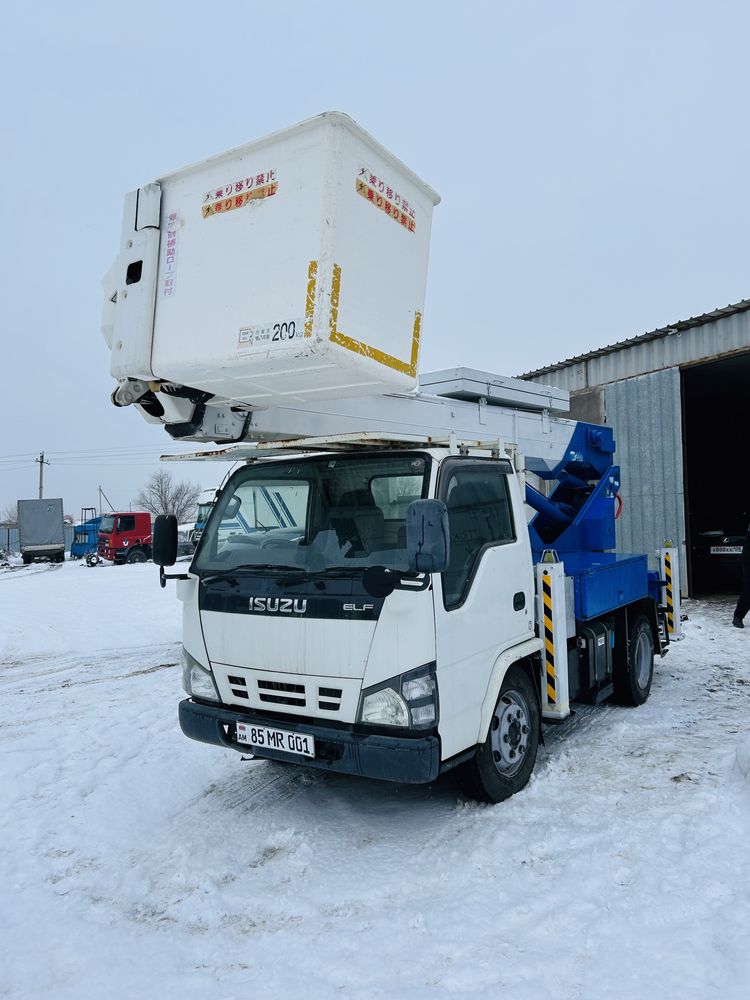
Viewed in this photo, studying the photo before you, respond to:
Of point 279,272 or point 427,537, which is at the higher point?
point 279,272

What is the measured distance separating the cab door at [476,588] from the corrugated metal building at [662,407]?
357 inches

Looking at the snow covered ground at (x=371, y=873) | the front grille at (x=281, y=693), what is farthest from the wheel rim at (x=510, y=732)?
the front grille at (x=281, y=693)

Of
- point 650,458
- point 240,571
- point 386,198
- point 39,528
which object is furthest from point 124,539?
point 386,198

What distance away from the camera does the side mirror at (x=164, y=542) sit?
4.43 m

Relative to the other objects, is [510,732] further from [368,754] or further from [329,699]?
[329,699]

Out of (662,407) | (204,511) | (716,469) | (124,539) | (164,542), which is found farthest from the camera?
(124,539)

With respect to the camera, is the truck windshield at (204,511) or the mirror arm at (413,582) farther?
the truck windshield at (204,511)

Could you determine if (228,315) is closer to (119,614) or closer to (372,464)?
(372,464)

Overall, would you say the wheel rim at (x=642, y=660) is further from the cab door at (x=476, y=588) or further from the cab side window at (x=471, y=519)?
the cab side window at (x=471, y=519)

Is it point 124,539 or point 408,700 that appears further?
point 124,539

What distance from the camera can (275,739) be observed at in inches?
143

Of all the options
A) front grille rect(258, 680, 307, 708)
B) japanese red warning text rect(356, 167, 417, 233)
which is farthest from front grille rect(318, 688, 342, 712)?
japanese red warning text rect(356, 167, 417, 233)

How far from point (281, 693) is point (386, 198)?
A: 2586mm

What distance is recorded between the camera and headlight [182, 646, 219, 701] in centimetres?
401
